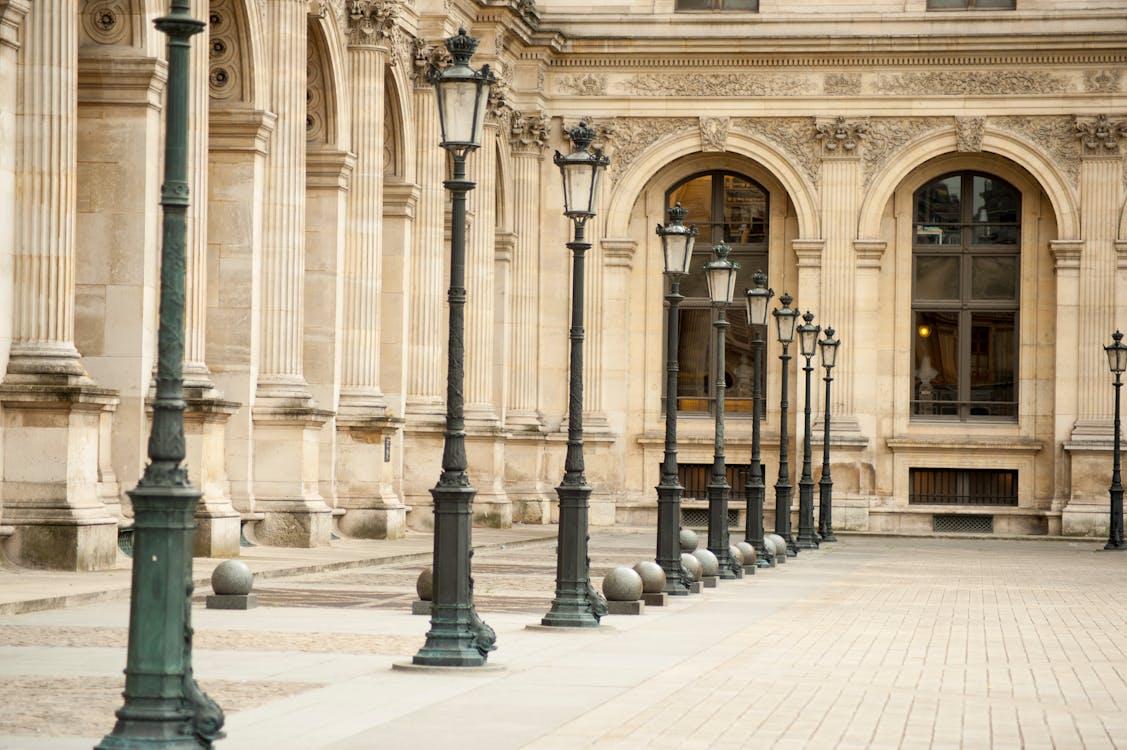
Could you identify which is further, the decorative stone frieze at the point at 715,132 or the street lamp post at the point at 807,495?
the decorative stone frieze at the point at 715,132

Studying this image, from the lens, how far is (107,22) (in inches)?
1067

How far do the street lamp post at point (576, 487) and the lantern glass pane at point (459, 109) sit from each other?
347cm

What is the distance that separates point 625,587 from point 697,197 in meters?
32.8

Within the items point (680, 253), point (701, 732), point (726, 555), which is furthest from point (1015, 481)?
point (701, 732)

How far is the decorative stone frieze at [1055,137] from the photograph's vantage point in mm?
50000

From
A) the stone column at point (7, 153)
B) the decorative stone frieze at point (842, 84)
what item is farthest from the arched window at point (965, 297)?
the stone column at point (7, 153)

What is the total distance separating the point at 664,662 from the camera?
1648 cm

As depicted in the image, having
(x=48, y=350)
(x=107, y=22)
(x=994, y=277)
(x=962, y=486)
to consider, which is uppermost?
(x=107, y=22)

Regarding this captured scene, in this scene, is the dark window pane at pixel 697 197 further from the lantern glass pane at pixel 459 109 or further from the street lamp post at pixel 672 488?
the lantern glass pane at pixel 459 109

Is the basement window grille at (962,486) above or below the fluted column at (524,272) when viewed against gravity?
below

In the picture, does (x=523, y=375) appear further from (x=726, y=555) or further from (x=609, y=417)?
(x=726, y=555)

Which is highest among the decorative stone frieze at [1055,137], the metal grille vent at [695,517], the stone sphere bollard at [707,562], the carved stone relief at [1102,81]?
the carved stone relief at [1102,81]

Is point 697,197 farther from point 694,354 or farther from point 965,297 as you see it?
point 965,297

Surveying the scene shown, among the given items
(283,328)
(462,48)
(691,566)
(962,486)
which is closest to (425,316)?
(283,328)
